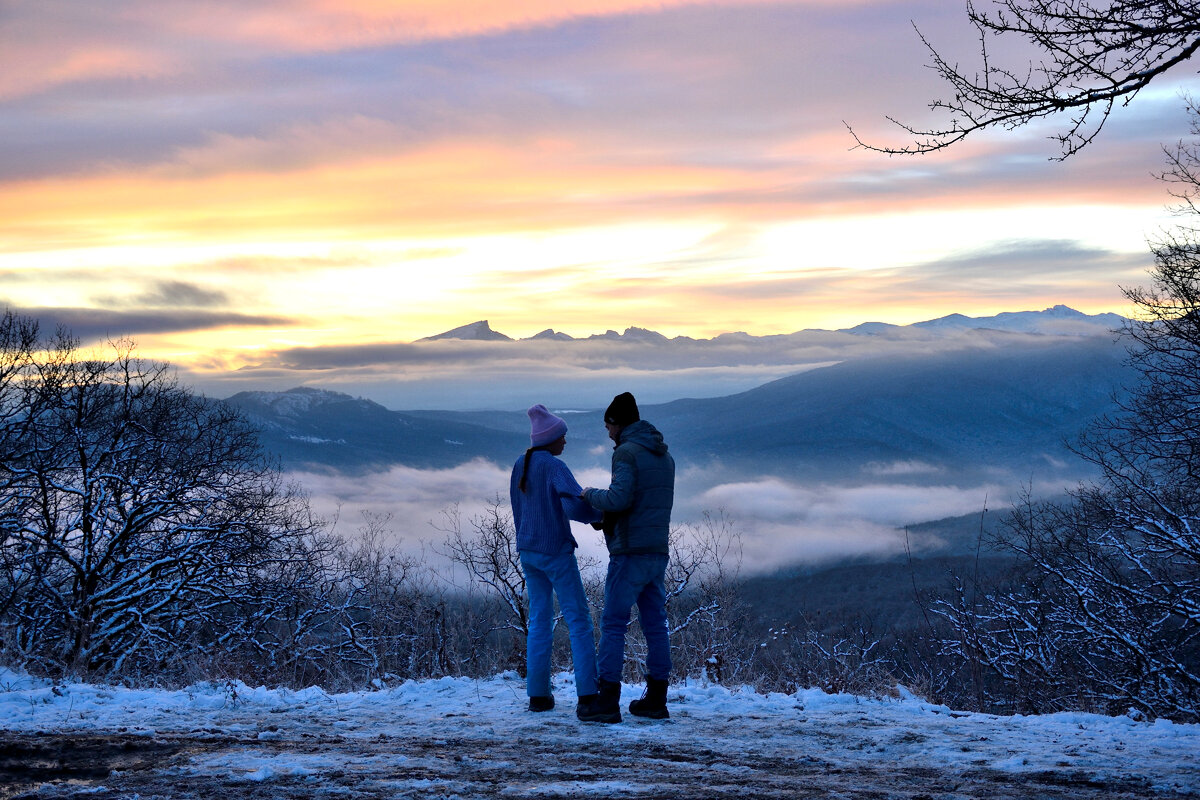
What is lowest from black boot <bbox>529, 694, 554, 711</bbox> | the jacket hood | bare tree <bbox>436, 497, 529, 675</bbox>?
bare tree <bbox>436, 497, 529, 675</bbox>

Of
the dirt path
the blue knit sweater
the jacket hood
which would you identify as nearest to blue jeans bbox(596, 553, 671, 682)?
the blue knit sweater

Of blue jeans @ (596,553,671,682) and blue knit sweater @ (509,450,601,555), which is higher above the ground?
blue knit sweater @ (509,450,601,555)

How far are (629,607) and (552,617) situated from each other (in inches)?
22.6

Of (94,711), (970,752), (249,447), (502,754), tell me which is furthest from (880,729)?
(249,447)

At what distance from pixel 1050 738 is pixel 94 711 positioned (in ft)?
21.3

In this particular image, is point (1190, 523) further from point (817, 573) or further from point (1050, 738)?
point (817, 573)

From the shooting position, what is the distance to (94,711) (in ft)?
21.9

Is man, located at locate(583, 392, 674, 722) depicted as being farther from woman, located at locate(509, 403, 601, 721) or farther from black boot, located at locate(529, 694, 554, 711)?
black boot, located at locate(529, 694, 554, 711)

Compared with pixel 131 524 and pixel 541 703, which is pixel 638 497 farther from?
pixel 131 524

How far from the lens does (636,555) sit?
666cm

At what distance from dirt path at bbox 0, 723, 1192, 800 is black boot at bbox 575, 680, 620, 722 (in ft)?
1.92

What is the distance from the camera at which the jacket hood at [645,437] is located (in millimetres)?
6746

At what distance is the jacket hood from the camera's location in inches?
266

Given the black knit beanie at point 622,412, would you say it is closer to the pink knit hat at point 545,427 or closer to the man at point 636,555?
the man at point 636,555
